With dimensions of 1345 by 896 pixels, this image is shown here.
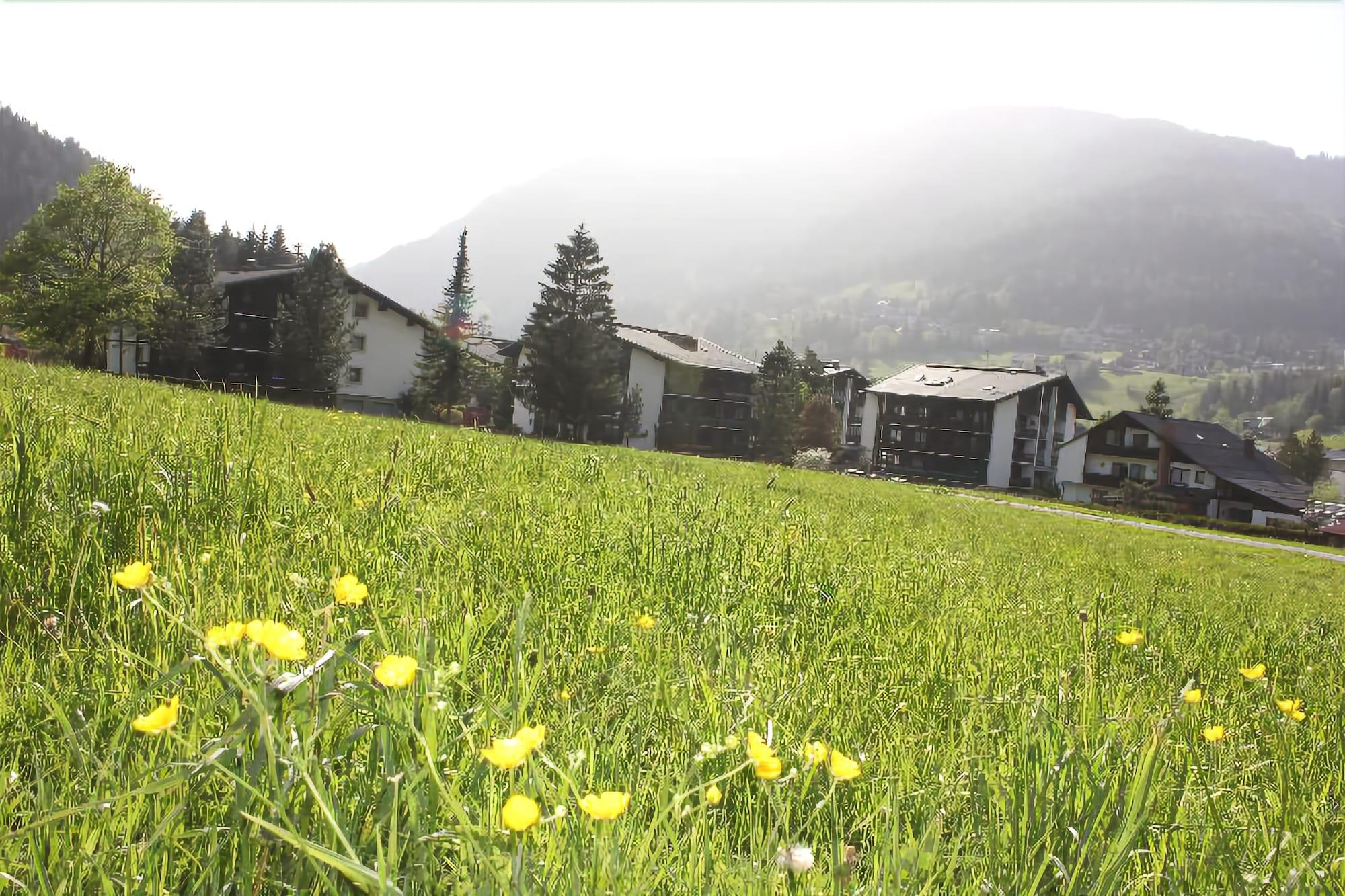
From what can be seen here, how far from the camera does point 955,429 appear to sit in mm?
82875

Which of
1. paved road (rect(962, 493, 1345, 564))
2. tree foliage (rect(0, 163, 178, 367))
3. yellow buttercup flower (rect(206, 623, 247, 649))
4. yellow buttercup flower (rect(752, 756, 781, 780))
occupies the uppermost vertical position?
tree foliage (rect(0, 163, 178, 367))

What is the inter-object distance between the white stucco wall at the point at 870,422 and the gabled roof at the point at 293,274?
48.9m

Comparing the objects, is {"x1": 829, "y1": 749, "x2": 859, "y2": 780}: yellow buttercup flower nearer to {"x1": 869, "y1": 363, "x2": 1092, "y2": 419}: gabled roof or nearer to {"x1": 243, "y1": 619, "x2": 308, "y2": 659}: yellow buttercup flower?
{"x1": 243, "y1": 619, "x2": 308, "y2": 659}: yellow buttercup flower

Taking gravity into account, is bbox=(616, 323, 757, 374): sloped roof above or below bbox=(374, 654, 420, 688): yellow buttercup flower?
above

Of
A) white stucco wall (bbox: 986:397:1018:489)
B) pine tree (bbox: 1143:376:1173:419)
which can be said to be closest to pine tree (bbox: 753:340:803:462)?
white stucco wall (bbox: 986:397:1018:489)

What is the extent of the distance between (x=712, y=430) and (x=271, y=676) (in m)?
73.2

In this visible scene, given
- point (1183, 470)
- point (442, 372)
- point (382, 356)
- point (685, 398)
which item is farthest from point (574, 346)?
point (1183, 470)

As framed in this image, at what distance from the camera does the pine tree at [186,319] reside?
2133 inches

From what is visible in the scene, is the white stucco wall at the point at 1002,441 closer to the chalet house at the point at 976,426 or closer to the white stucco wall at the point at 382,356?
the chalet house at the point at 976,426

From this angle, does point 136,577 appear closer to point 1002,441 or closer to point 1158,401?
point 1002,441

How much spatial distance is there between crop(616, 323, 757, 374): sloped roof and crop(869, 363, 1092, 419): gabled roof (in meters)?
18.4

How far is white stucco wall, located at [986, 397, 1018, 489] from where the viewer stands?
81.1 m

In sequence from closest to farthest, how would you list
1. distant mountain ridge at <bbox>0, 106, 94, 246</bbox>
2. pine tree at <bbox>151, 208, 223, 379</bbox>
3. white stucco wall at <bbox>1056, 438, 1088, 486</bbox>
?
pine tree at <bbox>151, 208, 223, 379</bbox> → white stucco wall at <bbox>1056, 438, 1088, 486</bbox> → distant mountain ridge at <bbox>0, 106, 94, 246</bbox>

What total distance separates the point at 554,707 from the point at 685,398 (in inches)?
2791
